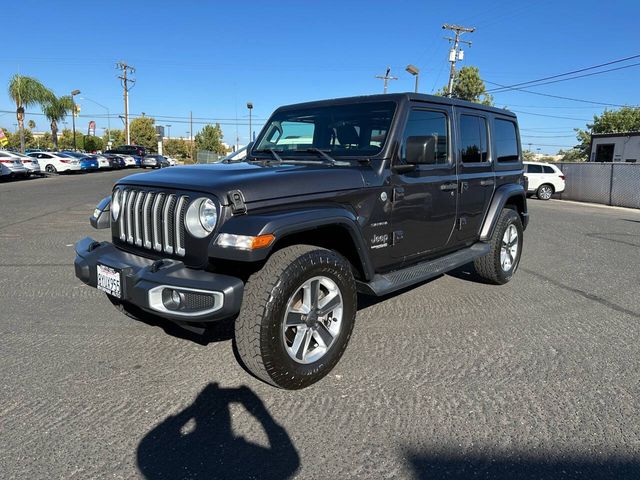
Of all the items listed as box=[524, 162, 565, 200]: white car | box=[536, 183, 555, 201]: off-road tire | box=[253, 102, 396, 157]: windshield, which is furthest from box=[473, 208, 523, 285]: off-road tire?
box=[536, 183, 555, 201]: off-road tire

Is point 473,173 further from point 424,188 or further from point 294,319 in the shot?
point 294,319

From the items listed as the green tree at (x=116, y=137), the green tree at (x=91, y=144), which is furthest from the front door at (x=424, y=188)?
the green tree at (x=116, y=137)

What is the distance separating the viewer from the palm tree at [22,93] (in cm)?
3838

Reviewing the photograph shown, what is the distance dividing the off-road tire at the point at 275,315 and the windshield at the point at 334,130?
120cm

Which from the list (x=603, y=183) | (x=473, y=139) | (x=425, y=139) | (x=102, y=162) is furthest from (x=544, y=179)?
(x=102, y=162)

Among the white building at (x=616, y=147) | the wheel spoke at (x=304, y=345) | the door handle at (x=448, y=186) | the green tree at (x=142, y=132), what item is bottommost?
the wheel spoke at (x=304, y=345)

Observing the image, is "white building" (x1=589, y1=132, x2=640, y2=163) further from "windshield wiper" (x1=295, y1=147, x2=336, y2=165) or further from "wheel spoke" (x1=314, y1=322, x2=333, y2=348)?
"wheel spoke" (x1=314, y1=322, x2=333, y2=348)

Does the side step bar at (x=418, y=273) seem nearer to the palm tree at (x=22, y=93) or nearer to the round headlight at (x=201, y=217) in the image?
the round headlight at (x=201, y=217)

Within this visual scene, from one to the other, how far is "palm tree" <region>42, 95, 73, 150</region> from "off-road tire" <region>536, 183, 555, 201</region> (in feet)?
135

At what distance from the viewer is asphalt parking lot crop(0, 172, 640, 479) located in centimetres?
241

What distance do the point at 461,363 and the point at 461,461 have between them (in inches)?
46.1

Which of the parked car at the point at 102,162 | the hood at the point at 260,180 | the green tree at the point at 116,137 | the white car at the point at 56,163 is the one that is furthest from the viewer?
the green tree at the point at 116,137

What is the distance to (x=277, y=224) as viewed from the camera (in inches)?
112

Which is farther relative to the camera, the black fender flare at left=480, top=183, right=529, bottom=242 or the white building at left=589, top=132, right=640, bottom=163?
the white building at left=589, top=132, right=640, bottom=163
